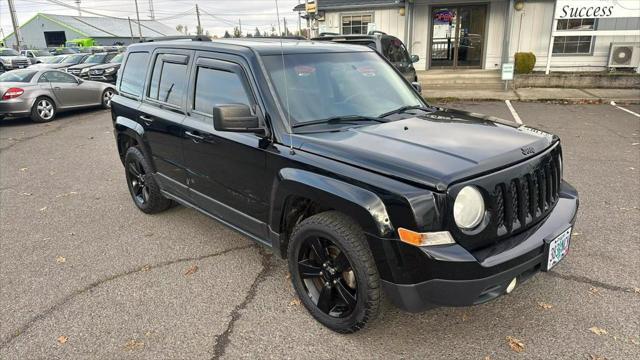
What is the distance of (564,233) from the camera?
285cm

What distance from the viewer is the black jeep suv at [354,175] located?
2449 mm

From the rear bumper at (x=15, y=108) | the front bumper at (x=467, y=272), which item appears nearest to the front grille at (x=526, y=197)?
the front bumper at (x=467, y=272)

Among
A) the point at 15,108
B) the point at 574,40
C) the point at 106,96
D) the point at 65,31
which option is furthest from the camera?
the point at 65,31

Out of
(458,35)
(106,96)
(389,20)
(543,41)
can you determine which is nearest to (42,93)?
(106,96)

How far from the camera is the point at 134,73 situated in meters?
4.99

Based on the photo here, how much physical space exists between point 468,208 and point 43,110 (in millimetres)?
13131

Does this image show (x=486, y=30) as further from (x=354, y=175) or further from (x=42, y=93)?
(x=354, y=175)

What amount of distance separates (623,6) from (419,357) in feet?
48.8

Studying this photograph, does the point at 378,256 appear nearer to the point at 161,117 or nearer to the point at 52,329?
the point at 52,329

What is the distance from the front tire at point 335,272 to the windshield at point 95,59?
1996 centimetres

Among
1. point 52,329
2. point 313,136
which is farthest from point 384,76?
point 52,329

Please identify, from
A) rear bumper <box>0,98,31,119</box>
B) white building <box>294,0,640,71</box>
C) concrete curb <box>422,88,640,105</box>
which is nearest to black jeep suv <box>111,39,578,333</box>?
rear bumper <box>0,98,31,119</box>

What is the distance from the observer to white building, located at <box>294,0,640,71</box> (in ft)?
47.0

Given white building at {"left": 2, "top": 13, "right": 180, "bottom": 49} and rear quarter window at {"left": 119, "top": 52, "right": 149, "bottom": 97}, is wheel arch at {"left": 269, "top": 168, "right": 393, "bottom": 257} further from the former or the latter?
white building at {"left": 2, "top": 13, "right": 180, "bottom": 49}
